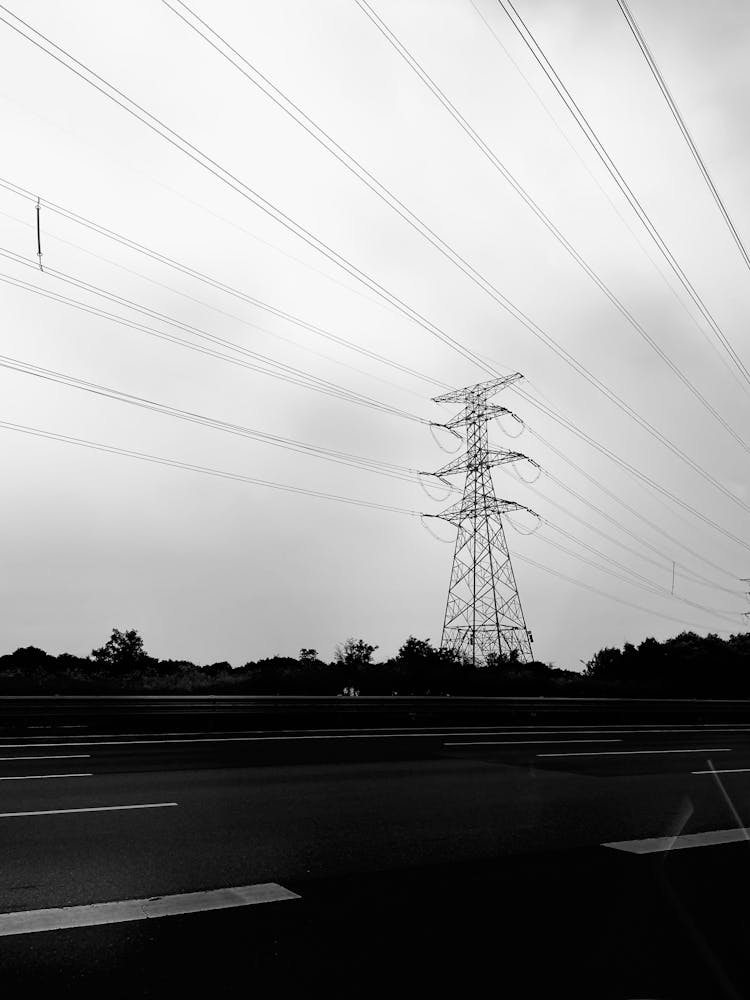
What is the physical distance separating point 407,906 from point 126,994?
2085 mm

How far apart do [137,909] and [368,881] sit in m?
1.70

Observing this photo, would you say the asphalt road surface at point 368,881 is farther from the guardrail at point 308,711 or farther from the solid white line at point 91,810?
the guardrail at point 308,711

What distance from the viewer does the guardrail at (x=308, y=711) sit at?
17.6 meters

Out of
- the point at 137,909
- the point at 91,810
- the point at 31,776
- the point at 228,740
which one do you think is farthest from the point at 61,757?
the point at 137,909

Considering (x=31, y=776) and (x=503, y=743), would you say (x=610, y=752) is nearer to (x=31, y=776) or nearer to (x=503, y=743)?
(x=503, y=743)

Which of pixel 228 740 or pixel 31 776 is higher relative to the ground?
pixel 228 740

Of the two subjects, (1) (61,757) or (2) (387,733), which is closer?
(1) (61,757)

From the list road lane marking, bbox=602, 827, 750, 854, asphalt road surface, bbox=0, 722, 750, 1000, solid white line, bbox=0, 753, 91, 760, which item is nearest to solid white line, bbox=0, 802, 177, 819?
asphalt road surface, bbox=0, 722, 750, 1000

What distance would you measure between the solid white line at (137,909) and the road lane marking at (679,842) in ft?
11.6

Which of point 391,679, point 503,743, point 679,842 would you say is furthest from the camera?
point 391,679

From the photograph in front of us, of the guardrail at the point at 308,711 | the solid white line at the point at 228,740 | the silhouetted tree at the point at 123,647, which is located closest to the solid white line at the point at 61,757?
the solid white line at the point at 228,740

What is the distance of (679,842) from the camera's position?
7.77 m

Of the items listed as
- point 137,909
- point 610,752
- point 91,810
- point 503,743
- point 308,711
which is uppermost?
point 308,711

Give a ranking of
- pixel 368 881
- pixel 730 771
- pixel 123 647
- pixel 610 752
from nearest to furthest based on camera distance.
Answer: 1. pixel 368 881
2. pixel 730 771
3. pixel 610 752
4. pixel 123 647
